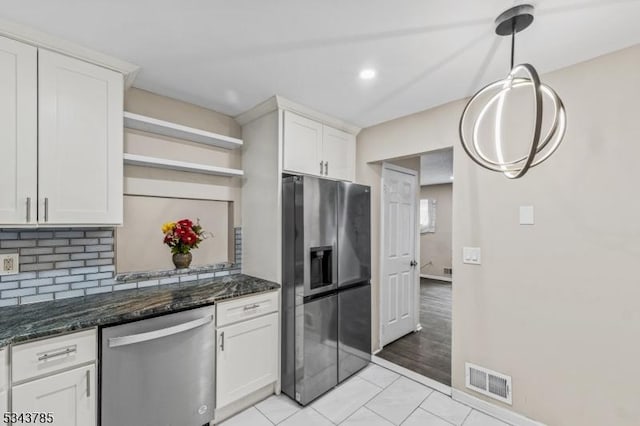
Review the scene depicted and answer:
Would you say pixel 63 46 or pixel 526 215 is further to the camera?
pixel 526 215

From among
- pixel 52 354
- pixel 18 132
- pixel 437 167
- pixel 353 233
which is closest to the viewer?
pixel 52 354

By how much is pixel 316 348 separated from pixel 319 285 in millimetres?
498

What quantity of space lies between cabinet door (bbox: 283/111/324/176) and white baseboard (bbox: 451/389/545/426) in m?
2.19

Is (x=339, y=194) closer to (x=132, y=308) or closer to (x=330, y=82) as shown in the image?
(x=330, y=82)

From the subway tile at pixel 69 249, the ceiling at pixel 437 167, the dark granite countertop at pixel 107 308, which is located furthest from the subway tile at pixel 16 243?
the ceiling at pixel 437 167

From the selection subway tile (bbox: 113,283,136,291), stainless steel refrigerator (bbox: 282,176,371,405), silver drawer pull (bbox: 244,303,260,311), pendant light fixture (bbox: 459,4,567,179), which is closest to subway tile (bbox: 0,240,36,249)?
subway tile (bbox: 113,283,136,291)

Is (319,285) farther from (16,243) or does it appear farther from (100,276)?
(16,243)

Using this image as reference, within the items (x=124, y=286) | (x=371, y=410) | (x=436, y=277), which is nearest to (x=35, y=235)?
(x=124, y=286)

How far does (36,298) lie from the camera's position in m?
1.78

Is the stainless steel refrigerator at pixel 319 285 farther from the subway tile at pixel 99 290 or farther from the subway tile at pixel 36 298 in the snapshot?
the subway tile at pixel 36 298

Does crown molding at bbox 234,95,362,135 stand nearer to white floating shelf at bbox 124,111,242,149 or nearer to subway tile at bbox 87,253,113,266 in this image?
white floating shelf at bbox 124,111,242,149

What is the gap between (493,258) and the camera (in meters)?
2.18

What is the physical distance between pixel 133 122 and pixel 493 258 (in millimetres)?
2825

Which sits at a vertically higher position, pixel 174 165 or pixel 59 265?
pixel 174 165
